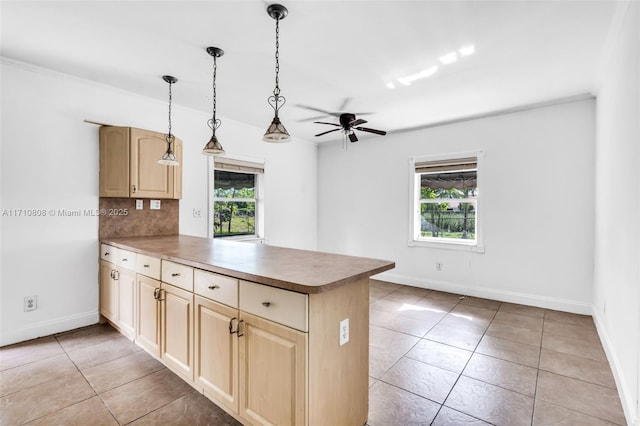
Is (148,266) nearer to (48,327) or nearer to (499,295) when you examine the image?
(48,327)

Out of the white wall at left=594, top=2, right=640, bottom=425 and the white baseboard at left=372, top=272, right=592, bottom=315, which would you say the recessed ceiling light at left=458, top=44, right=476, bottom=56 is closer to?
the white wall at left=594, top=2, right=640, bottom=425

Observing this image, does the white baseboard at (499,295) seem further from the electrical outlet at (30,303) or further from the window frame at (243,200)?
the electrical outlet at (30,303)

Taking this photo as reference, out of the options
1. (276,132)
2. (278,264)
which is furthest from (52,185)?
(278,264)

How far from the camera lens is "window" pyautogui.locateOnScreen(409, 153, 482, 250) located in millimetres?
4504

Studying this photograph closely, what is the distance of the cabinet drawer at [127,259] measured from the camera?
2.67 m

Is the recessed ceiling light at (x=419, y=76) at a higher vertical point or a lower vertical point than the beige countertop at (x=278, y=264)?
higher

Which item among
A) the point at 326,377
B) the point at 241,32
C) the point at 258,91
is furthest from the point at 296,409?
the point at 258,91

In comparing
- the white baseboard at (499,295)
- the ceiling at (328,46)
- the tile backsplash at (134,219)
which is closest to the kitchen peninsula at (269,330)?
the tile backsplash at (134,219)

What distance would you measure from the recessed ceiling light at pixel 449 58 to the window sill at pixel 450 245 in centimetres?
261

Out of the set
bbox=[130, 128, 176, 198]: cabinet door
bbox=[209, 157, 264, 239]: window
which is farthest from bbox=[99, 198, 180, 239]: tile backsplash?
bbox=[209, 157, 264, 239]: window

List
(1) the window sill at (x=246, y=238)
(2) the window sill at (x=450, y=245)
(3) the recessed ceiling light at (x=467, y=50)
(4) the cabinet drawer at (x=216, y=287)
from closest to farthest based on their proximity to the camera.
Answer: (4) the cabinet drawer at (x=216, y=287) < (3) the recessed ceiling light at (x=467, y=50) < (2) the window sill at (x=450, y=245) < (1) the window sill at (x=246, y=238)

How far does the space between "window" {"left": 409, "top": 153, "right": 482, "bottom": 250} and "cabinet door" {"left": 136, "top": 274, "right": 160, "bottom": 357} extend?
12.2ft

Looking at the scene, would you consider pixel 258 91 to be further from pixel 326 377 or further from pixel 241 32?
pixel 326 377

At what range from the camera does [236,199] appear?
15.5 feet
